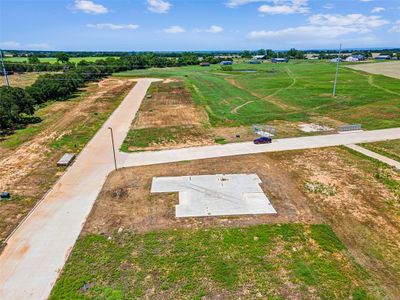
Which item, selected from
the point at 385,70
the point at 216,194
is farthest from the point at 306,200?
the point at 385,70

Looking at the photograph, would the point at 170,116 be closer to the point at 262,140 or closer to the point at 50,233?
the point at 262,140

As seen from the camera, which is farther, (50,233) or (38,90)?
(38,90)

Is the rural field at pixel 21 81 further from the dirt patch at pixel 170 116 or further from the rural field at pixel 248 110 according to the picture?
the dirt patch at pixel 170 116

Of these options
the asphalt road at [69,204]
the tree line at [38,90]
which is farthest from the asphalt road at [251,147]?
the tree line at [38,90]

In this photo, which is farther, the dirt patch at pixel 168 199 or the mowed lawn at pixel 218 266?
the dirt patch at pixel 168 199

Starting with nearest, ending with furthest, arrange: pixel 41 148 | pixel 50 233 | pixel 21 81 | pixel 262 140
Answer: pixel 50 233 → pixel 41 148 → pixel 262 140 → pixel 21 81

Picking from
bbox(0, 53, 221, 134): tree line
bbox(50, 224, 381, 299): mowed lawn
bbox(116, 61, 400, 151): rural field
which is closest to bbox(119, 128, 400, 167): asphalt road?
bbox(116, 61, 400, 151): rural field

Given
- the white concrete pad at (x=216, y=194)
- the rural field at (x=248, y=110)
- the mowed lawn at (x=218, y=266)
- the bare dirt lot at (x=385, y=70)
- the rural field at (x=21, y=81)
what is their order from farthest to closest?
the bare dirt lot at (x=385, y=70) < the rural field at (x=21, y=81) < the rural field at (x=248, y=110) < the white concrete pad at (x=216, y=194) < the mowed lawn at (x=218, y=266)

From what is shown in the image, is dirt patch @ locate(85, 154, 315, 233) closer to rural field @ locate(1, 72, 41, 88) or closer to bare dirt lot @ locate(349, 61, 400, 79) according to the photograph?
rural field @ locate(1, 72, 41, 88)
